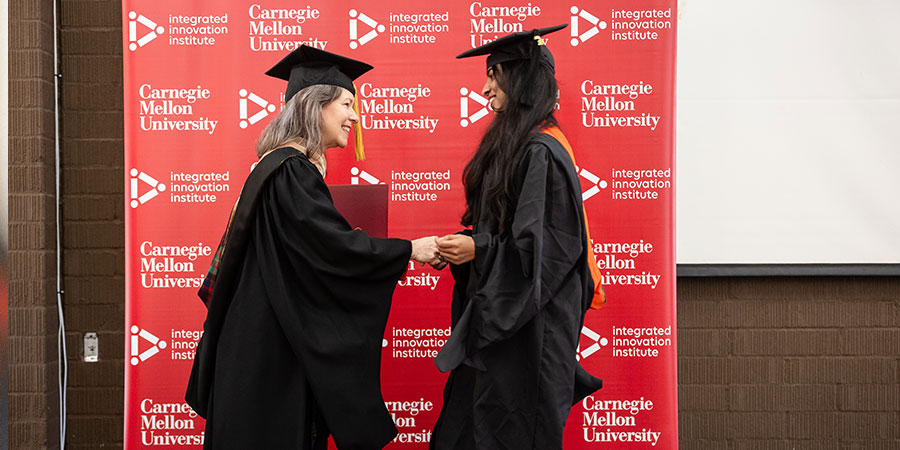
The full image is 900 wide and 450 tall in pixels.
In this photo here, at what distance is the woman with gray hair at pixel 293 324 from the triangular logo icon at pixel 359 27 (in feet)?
3.02

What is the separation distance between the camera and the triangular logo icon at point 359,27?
3.07m

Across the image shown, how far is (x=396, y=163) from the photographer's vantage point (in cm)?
311

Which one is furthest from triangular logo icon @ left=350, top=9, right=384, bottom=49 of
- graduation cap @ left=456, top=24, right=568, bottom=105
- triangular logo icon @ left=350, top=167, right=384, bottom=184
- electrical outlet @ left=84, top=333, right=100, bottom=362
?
electrical outlet @ left=84, top=333, right=100, bottom=362

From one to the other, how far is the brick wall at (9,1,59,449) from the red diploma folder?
1.71 m

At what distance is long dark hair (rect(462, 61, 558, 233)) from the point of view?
7.70 feet

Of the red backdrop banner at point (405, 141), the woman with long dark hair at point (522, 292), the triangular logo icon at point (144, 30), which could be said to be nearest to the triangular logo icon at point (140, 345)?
the red backdrop banner at point (405, 141)

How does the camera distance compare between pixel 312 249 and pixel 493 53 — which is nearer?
pixel 312 249

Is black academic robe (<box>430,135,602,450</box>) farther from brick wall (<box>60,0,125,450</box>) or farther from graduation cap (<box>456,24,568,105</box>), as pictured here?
brick wall (<box>60,0,125,450</box>)

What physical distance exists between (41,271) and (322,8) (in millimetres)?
1948

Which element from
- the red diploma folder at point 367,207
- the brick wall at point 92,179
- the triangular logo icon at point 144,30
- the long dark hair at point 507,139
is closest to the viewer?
the long dark hair at point 507,139

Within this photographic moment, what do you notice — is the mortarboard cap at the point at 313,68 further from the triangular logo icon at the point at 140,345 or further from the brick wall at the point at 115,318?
the triangular logo icon at the point at 140,345

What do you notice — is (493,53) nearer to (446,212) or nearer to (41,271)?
(446,212)

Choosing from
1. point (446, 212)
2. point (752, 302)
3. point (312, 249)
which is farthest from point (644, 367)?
point (312, 249)

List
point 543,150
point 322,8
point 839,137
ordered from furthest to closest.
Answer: point 839,137
point 322,8
point 543,150
